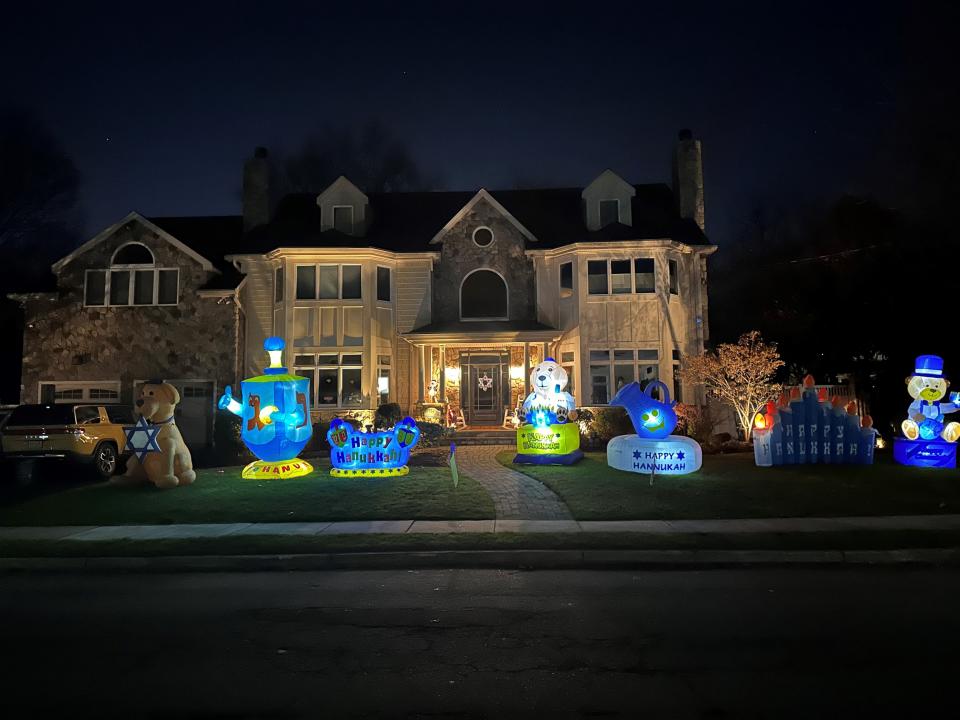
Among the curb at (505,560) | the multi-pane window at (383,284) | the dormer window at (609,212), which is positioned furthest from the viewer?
the dormer window at (609,212)

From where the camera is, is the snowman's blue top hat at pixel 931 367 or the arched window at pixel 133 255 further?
the arched window at pixel 133 255

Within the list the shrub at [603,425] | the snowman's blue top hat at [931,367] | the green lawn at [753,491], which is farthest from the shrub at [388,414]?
the snowman's blue top hat at [931,367]

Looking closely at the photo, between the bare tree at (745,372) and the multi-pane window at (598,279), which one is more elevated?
the multi-pane window at (598,279)

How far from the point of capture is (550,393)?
14969 mm

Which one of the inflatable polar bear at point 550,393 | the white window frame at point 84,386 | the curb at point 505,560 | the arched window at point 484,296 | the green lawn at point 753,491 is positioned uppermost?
the arched window at point 484,296

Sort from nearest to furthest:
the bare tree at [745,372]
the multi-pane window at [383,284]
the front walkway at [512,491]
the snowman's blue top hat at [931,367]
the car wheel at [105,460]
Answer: the front walkway at [512,491]
the snowman's blue top hat at [931,367]
the car wheel at [105,460]
the bare tree at [745,372]
the multi-pane window at [383,284]

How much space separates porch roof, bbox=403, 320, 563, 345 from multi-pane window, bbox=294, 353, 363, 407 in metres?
2.16

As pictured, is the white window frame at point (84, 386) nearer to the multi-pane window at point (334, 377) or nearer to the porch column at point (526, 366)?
the multi-pane window at point (334, 377)

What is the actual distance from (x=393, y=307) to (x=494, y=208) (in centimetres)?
526

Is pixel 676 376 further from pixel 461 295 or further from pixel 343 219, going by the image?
pixel 343 219

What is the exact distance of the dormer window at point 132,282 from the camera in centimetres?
2255

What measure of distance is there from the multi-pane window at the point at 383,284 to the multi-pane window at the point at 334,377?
235 cm

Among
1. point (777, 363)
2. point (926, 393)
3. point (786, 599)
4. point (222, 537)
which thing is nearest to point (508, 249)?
point (777, 363)

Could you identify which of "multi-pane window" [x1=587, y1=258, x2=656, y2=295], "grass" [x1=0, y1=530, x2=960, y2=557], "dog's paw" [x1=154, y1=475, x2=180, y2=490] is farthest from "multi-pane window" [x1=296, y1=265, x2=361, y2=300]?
"grass" [x1=0, y1=530, x2=960, y2=557]
